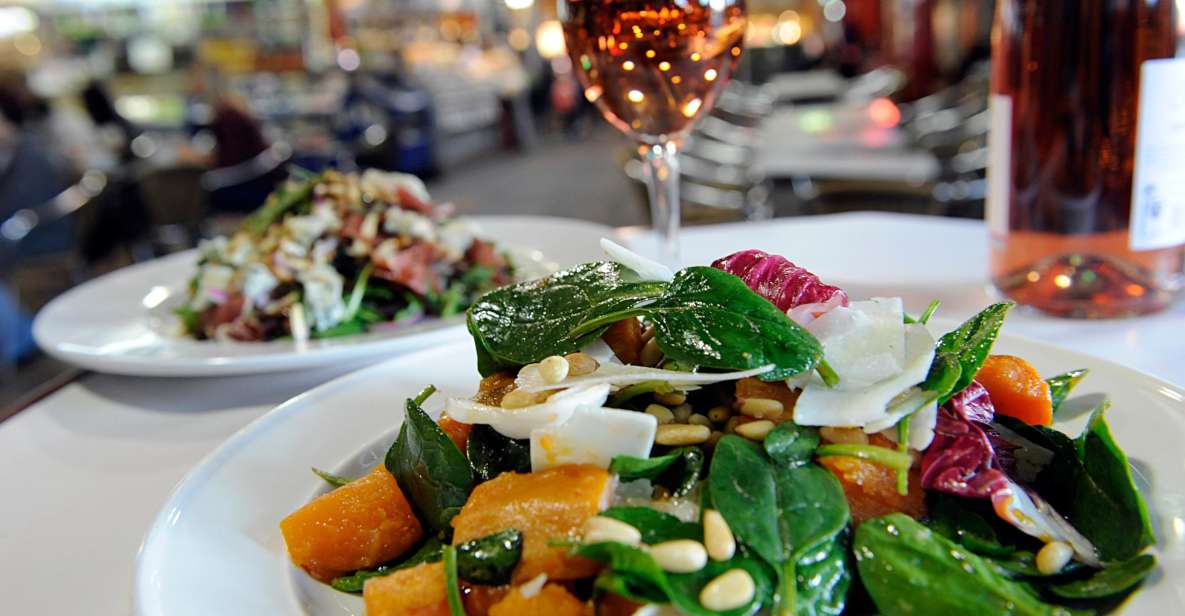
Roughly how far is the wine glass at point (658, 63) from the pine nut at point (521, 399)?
2.10ft

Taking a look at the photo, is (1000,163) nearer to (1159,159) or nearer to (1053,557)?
(1159,159)

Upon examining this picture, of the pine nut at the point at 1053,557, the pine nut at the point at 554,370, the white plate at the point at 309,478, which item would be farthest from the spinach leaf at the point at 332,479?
the pine nut at the point at 1053,557

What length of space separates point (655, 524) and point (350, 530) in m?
0.25

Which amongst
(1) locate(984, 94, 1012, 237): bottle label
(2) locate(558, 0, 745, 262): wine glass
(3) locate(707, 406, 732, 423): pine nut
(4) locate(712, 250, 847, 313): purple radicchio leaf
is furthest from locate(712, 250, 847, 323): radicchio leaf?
(1) locate(984, 94, 1012, 237): bottle label

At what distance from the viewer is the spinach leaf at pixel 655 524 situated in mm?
577

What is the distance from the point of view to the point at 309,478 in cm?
79

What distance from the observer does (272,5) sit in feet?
40.4

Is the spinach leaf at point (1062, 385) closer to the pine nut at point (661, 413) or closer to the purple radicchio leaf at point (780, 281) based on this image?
the purple radicchio leaf at point (780, 281)

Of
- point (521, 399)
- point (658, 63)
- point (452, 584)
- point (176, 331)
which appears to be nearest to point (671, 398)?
point (521, 399)

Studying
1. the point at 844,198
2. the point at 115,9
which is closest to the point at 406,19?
the point at 115,9

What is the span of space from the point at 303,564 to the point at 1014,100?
45.0 inches

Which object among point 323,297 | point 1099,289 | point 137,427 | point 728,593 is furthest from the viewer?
point 323,297

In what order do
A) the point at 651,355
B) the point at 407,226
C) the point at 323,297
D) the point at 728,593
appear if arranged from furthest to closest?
1. the point at 407,226
2. the point at 323,297
3. the point at 651,355
4. the point at 728,593

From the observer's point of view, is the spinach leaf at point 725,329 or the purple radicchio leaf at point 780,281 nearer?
the spinach leaf at point 725,329
